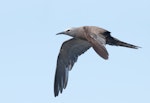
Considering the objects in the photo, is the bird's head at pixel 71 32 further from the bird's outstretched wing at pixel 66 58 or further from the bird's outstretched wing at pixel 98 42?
the bird's outstretched wing at pixel 66 58

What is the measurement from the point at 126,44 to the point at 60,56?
2974 millimetres

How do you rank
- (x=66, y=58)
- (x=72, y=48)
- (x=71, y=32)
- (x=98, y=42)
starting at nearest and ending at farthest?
(x=98, y=42)
(x=71, y=32)
(x=72, y=48)
(x=66, y=58)

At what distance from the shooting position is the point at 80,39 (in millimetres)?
23297

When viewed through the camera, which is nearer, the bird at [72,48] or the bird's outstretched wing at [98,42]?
the bird's outstretched wing at [98,42]

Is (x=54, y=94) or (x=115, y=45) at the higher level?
(x=115, y=45)

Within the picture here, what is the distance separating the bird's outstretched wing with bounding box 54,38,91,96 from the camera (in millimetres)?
24214

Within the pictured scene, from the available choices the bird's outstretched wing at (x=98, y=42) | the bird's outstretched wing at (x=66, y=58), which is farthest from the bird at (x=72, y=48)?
the bird's outstretched wing at (x=98, y=42)

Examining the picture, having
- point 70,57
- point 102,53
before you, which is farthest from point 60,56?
point 102,53

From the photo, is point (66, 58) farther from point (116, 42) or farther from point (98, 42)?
point (98, 42)

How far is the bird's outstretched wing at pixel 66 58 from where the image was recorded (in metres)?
24.2

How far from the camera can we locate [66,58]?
24500mm

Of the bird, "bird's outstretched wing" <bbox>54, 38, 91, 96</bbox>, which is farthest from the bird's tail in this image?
"bird's outstretched wing" <bbox>54, 38, 91, 96</bbox>

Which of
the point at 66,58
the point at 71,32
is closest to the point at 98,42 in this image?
the point at 71,32

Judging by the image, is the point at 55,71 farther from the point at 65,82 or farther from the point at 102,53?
the point at 102,53
